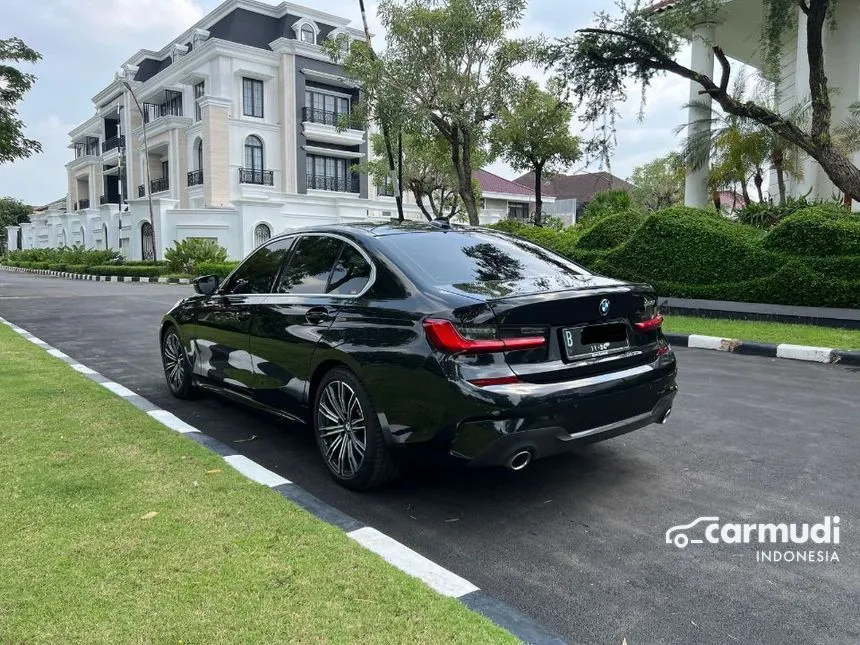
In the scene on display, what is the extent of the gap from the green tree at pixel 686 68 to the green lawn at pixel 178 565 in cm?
1229

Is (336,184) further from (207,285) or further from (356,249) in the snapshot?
(356,249)

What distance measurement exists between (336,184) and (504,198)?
1425 cm

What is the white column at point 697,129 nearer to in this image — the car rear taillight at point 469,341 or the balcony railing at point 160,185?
the car rear taillight at point 469,341

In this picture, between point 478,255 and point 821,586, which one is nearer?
point 821,586

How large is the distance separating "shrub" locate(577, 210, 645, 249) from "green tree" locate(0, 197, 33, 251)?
8928 cm

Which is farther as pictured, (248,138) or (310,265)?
(248,138)

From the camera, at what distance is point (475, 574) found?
9.53 ft

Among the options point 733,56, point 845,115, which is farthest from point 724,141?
point 733,56

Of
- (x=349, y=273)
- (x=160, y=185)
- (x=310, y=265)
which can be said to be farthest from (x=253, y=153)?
(x=349, y=273)

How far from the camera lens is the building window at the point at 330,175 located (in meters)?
39.7

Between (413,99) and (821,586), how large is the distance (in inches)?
715

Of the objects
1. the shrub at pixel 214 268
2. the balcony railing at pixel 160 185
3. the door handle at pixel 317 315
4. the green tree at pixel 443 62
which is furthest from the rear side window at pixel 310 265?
the balcony railing at pixel 160 185

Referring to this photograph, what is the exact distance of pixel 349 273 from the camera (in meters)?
4.11

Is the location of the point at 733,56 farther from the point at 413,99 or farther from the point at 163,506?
the point at 163,506
